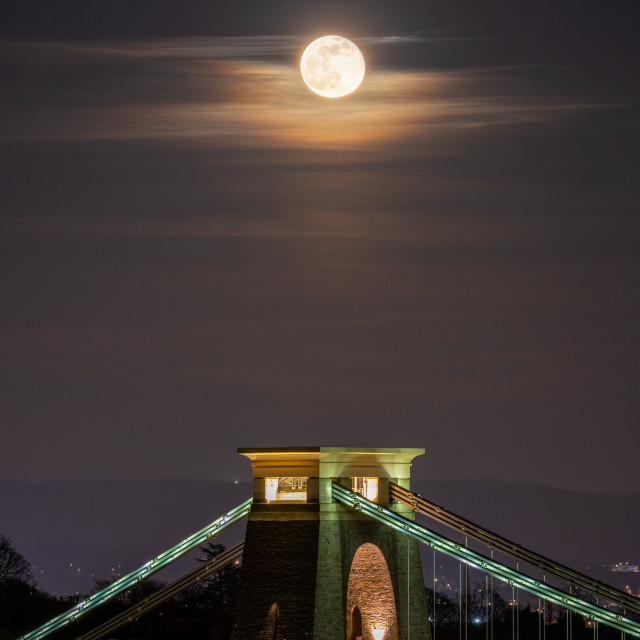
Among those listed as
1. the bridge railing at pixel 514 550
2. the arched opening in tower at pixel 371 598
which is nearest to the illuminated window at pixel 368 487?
the bridge railing at pixel 514 550

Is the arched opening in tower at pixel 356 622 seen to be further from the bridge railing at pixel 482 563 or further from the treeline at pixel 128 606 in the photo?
the treeline at pixel 128 606

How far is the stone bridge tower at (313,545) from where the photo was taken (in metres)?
37.8

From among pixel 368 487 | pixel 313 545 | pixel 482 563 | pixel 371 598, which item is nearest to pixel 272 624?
pixel 313 545

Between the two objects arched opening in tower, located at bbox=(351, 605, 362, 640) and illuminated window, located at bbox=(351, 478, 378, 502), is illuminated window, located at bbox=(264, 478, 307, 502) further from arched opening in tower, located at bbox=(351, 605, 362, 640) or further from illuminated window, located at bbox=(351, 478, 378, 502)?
arched opening in tower, located at bbox=(351, 605, 362, 640)

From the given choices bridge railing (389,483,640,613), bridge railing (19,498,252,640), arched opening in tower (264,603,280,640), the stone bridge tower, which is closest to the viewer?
bridge railing (389,483,640,613)

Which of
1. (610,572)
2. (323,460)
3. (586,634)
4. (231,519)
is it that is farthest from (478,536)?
(610,572)

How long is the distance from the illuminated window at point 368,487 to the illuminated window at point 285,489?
2023mm

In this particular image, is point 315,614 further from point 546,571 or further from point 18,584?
point 18,584

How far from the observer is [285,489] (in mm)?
39656

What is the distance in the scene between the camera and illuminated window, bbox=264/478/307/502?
3941 centimetres

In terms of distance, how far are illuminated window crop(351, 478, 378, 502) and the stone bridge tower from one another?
31 mm

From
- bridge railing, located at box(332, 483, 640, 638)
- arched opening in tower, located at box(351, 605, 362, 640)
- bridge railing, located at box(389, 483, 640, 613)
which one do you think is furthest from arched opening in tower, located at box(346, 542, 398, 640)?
bridge railing, located at box(389, 483, 640, 613)

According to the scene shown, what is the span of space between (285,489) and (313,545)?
7.23 feet

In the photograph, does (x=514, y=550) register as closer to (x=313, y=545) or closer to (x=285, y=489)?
(x=313, y=545)
